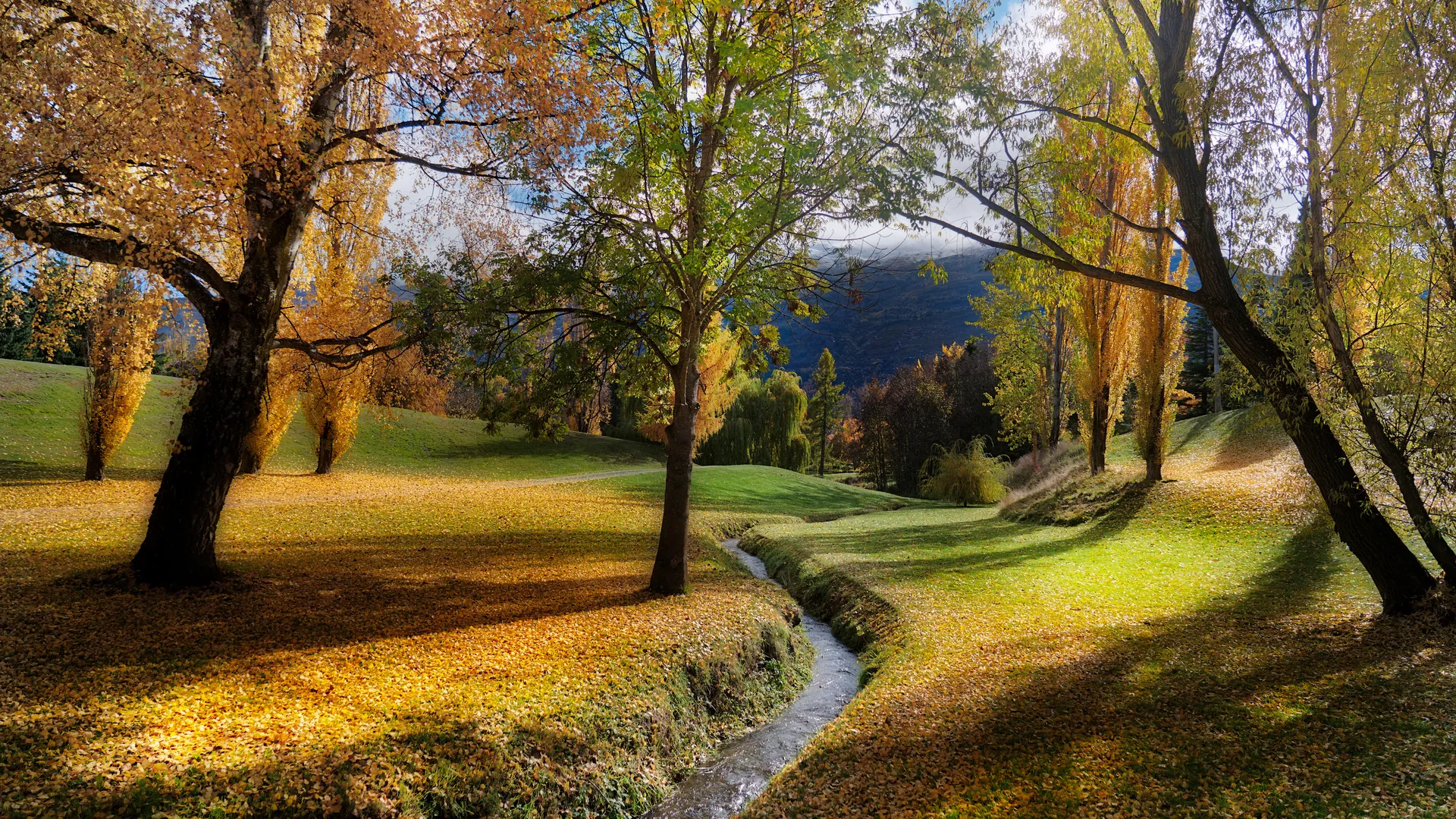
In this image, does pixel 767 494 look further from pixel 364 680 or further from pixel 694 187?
pixel 364 680

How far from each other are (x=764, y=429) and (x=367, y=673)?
39.8m

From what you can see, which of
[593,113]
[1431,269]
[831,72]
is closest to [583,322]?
[593,113]

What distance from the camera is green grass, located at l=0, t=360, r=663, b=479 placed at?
2439 centimetres

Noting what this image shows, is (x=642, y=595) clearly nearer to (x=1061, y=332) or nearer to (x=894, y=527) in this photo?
(x=894, y=527)

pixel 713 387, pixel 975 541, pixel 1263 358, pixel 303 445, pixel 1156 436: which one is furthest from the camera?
pixel 303 445

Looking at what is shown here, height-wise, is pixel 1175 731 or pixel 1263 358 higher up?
pixel 1263 358

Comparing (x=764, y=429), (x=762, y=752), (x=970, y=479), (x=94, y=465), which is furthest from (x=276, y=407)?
(x=764, y=429)

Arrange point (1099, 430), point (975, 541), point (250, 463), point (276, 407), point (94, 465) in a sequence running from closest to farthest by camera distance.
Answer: point (975, 541) < point (94, 465) < point (1099, 430) < point (276, 407) < point (250, 463)

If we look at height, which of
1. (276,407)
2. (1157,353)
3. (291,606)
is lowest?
(291,606)

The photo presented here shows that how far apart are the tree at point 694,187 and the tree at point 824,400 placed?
46.7 meters

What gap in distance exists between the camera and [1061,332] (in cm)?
2698

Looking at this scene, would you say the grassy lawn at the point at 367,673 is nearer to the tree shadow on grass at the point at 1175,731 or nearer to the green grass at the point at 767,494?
the tree shadow on grass at the point at 1175,731

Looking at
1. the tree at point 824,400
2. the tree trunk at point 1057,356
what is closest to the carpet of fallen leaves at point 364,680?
the tree trunk at point 1057,356

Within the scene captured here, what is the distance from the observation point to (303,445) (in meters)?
33.7
